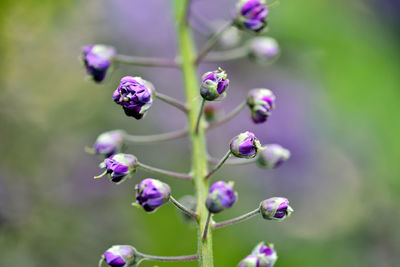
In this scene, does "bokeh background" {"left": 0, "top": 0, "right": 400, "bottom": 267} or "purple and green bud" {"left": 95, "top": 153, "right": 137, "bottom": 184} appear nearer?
"purple and green bud" {"left": 95, "top": 153, "right": 137, "bottom": 184}

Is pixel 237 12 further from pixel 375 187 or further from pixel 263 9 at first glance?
pixel 375 187

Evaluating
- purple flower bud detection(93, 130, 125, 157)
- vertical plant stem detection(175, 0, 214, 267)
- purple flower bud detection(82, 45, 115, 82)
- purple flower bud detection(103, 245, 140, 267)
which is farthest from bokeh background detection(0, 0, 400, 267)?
vertical plant stem detection(175, 0, 214, 267)

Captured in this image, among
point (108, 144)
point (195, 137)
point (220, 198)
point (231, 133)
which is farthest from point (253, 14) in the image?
point (231, 133)

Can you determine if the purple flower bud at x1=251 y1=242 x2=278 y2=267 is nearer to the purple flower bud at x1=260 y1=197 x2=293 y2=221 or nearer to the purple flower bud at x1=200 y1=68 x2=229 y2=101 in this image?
the purple flower bud at x1=260 y1=197 x2=293 y2=221

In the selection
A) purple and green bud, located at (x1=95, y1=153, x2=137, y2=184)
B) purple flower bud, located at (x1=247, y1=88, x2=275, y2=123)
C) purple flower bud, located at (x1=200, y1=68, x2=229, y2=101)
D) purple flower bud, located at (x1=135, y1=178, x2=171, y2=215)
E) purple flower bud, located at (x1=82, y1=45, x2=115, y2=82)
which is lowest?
purple flower bud, located at (x1=135, y1=178, x2=171, y2=215)

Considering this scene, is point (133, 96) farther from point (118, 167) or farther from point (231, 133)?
point (231, 133)

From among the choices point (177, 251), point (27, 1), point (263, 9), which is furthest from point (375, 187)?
point (27, 1)
